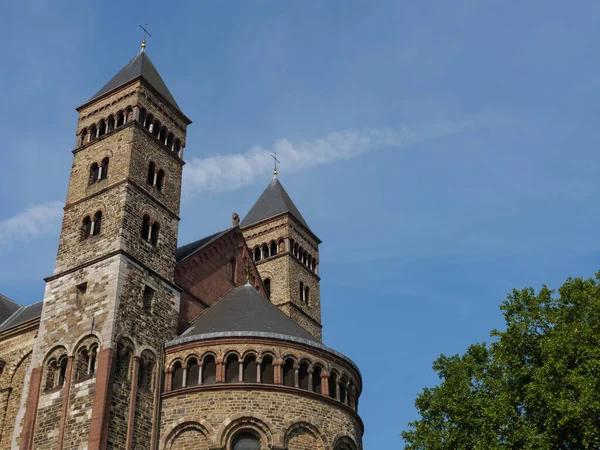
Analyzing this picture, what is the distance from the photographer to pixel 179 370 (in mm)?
28312

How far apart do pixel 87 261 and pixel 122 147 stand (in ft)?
18.8

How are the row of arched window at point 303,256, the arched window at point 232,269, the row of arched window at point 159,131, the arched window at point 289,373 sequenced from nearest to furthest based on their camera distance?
the arched window at point 289,373 → the row of arched window at point 159,131 → the arched window at point 232,269 → the row of arched window at point 303,256

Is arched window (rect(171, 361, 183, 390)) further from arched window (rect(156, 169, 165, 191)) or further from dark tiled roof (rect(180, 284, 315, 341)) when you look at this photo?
arched window (rect(156, 169, 165, 191))

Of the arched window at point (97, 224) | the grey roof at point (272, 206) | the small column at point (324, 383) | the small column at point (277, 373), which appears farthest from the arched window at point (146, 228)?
the grey roof at point (272, 206)

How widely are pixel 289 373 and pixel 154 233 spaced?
873 centimetres

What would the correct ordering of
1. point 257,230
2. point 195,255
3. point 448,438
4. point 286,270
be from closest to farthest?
point 448,438 < point 195,255 < point 286,270 < point 257,230

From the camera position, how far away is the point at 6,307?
134 feet

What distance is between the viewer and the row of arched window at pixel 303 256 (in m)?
45.5

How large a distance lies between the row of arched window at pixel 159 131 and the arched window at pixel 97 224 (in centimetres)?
507

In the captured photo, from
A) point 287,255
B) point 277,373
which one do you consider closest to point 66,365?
point 277,373

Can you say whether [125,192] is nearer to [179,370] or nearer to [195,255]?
[195,255]

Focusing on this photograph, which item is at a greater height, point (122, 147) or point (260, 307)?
point (122, 147)

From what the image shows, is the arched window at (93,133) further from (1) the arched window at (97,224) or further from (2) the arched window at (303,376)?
(2) the arched window at (303,376)

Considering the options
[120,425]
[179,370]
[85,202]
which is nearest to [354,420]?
[179,370]
